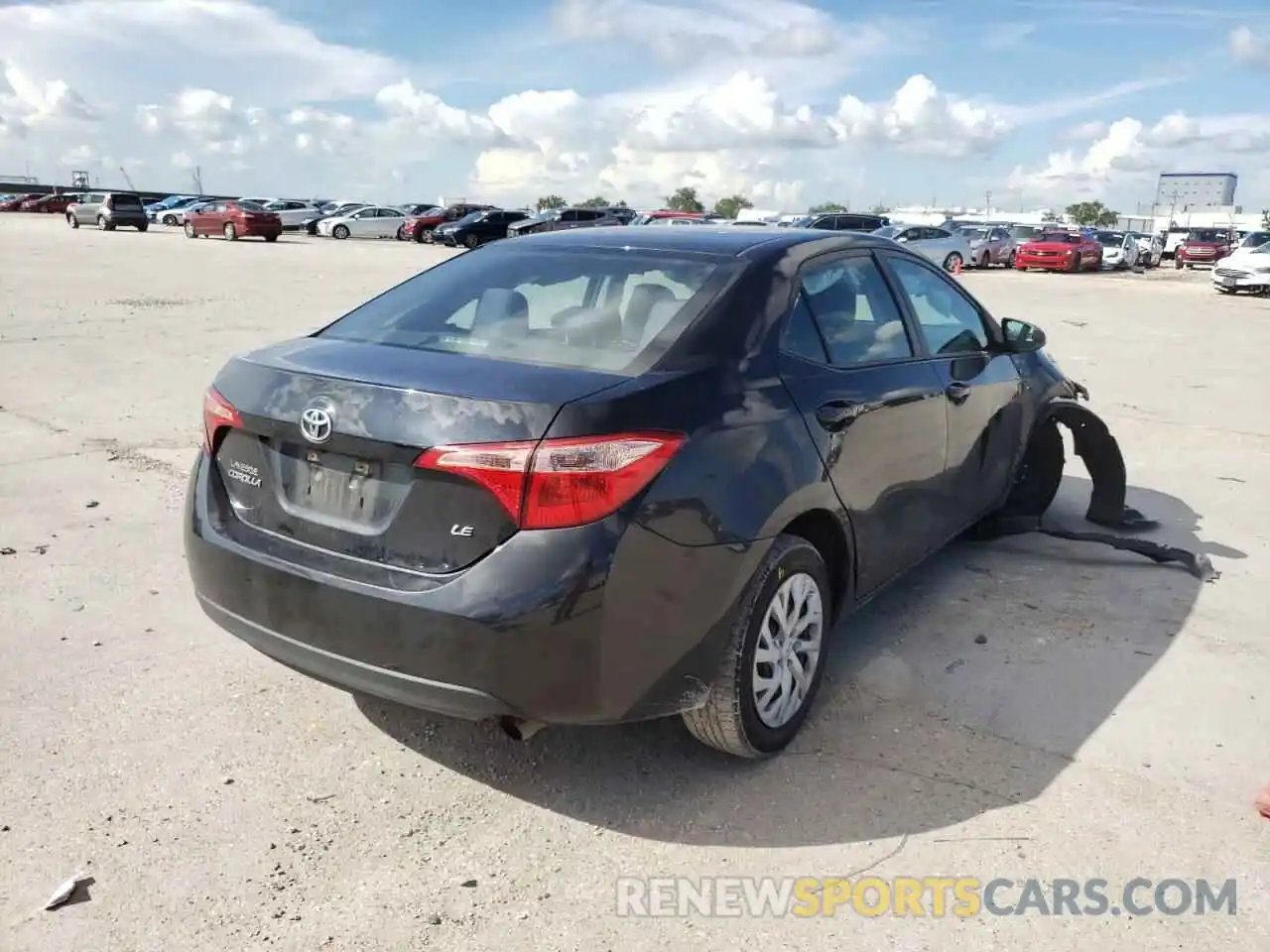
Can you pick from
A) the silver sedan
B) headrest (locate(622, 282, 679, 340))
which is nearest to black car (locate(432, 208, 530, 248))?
the silver sedan

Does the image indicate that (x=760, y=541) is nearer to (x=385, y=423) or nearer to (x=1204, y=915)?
(x=385, y=423)

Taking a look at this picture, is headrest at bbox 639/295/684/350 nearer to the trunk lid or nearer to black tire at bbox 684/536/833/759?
the trunk lid

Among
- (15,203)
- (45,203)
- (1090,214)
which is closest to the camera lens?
(45,203)

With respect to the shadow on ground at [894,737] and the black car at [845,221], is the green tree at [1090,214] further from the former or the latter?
the shadow on ground at [894,737]

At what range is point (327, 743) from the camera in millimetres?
3463

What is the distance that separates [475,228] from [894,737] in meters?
40.1

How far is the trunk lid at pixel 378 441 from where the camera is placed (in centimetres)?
274

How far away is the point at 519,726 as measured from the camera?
2.95 meters

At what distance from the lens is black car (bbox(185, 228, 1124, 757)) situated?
8.89 ft

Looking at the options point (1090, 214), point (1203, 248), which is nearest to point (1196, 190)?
point (1090, 214)

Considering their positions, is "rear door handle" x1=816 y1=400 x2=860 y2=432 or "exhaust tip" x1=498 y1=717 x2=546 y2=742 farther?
"rear door handle" x1=816 y1=400 x2=860 y2=432

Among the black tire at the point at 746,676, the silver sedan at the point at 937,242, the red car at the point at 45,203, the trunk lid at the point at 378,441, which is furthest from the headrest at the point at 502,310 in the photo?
the red car at the point at 45,203

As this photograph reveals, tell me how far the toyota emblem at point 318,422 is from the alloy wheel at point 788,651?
54.9 inches

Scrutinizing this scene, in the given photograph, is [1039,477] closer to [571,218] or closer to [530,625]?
[530,625]
